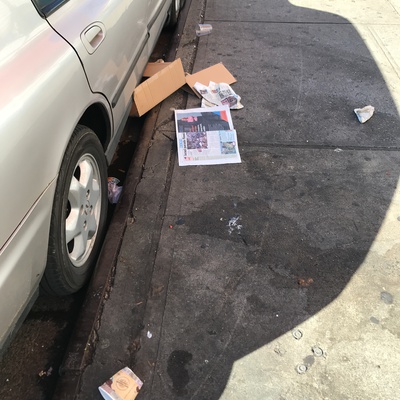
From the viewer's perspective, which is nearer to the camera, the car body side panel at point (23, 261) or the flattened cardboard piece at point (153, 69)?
the car body side panel at point (23, 261)

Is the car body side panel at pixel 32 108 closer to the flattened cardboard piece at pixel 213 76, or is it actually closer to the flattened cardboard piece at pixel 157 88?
the flattened cardboard piece at pixel 157 88

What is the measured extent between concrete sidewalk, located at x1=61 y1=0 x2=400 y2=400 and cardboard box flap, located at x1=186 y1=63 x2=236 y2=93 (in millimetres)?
146

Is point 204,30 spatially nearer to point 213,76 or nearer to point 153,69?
point 213,76

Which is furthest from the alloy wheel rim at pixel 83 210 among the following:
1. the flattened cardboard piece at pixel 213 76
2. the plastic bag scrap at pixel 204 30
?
the plastic bag scrap at pixel 204 30

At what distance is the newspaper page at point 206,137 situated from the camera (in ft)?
9.51

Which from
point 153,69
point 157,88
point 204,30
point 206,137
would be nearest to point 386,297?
point 206,137

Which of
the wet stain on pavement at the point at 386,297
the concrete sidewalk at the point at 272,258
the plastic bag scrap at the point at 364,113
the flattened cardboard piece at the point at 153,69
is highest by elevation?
the flattened cardboard piece at the point at 153,69

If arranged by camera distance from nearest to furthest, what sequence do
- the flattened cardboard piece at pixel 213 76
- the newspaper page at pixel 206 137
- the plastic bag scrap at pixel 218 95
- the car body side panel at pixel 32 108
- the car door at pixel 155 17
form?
the car body side panel at pixel 32 108 → the newspaper page at pixel 206 137 → the car door at pixel 155 17 → the plastic bag scrap at pixel 218 95 → the flattened cardboard piece at pixel 213 76

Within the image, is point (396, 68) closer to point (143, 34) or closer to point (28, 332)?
point (143, 34)

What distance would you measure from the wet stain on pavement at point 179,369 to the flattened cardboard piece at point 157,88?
1.76 meters

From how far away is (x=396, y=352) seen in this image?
1929 millimetres

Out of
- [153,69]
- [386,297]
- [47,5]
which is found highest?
[47,5]

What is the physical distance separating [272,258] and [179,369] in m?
0.79

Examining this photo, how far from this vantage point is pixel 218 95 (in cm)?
342
